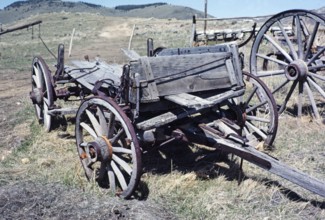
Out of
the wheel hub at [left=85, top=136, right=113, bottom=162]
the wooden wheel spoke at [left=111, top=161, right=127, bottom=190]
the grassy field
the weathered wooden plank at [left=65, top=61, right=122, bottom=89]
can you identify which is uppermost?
the weathered wooden plank at [left=65, top=61, right=122, bottom=89]

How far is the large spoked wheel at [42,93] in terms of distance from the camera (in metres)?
5.84

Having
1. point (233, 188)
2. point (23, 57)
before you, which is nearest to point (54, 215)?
point (233, 188)

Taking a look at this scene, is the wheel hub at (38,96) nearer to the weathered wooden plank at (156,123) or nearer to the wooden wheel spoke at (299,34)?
the weathered wooden plank at (156,123)

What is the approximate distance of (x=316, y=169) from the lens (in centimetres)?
461

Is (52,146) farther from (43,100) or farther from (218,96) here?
(218,96)

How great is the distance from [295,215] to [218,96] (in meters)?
1.50

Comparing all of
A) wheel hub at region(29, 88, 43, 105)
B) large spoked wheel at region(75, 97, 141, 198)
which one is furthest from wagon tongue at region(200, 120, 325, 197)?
wheel hub at region(29, 88, 43, 105)

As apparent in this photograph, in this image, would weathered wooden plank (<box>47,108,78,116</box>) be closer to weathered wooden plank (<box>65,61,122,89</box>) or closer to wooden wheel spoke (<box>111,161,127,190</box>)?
weathered wooden plank (<box>65,61,122,89</box>)

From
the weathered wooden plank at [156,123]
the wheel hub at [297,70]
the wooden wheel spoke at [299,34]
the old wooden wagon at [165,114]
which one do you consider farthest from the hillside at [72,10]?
the weathered wooden plank at [156,123]

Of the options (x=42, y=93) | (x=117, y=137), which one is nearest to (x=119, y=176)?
(x=117, y=137)

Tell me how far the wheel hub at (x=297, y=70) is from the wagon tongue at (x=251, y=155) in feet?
8.19

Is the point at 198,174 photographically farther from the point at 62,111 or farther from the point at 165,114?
the point at 62,111

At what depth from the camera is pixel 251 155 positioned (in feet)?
11.7

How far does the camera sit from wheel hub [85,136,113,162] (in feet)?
12.6
